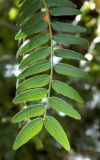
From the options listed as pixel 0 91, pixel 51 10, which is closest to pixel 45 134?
pixel 0 91

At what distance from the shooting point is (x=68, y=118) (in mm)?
2098

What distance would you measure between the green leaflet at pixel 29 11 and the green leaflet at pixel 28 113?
0.67ft

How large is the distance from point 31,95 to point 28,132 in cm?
8

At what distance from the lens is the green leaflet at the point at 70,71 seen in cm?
94

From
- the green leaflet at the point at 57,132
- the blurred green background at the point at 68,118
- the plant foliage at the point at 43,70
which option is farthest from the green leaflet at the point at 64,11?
the blurred green background at the point at 68,118

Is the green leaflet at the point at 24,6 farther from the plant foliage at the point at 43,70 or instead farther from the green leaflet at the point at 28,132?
the green leaflet at the point at 28,132

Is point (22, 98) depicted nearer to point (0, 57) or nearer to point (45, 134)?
point (45, 134)

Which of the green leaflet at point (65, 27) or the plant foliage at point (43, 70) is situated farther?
the green leaflet at point (65, 27)

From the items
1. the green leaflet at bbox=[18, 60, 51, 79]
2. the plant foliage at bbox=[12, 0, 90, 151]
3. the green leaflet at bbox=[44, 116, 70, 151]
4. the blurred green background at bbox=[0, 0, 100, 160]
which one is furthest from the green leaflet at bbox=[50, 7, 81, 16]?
the blurred green background at bbox=[0, 0, 100, 160]

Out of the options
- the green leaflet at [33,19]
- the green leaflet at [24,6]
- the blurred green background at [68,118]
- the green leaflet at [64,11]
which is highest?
the green leaflet at [24,6]

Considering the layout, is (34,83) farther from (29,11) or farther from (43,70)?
(29,11)

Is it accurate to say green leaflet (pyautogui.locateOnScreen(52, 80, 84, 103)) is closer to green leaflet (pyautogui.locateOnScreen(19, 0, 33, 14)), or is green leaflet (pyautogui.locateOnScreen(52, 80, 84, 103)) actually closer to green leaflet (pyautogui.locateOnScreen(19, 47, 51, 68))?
green leaflet (pyautogui.locateOnScreen(19, 47, 51, 68))

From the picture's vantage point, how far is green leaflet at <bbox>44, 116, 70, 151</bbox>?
2.86 feet

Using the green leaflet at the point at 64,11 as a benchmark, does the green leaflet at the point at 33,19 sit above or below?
below
